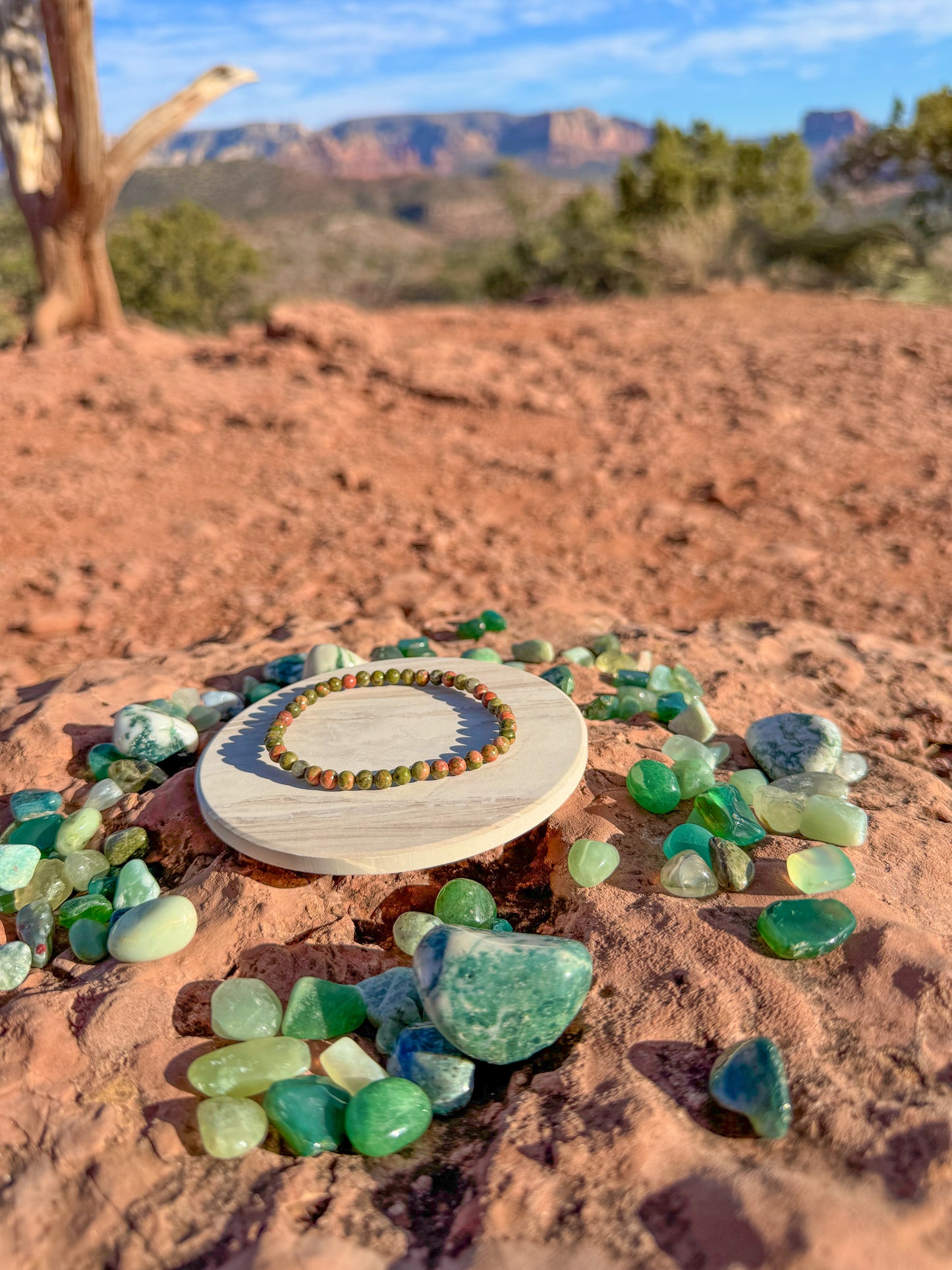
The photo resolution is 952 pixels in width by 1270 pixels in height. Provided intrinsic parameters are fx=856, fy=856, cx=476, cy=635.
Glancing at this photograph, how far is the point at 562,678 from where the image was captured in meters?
2.37

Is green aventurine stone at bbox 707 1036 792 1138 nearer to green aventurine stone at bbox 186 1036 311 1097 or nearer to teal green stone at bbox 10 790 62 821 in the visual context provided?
green aventurine stone at bbox 186 1036 311 1097

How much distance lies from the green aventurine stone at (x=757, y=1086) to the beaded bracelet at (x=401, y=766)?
795 millimetres

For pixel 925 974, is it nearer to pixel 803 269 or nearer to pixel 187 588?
pixel 187 588

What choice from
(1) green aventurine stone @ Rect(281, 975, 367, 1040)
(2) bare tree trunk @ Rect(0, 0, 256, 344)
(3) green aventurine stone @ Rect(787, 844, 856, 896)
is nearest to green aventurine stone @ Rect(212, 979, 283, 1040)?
(1) green aventurine stone @ Rect(281, 975, 367, 1040)

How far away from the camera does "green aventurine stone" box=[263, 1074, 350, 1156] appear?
1.29 metres

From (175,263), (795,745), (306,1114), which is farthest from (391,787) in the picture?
(175,263)

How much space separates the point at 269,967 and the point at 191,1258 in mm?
546

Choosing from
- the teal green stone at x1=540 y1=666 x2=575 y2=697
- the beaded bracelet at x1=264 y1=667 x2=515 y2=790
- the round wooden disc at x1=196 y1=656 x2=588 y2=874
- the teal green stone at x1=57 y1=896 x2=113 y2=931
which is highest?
the beaded bracelet at x1=264 y1=667 x2=515 y2=790

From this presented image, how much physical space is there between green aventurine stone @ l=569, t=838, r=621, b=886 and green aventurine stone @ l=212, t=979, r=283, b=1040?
24.3 inches

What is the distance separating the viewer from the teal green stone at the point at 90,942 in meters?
1.67

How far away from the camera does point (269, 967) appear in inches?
64.4

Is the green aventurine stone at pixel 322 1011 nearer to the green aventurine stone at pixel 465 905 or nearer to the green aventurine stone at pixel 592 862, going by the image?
the green aventurine stone at pixel 465 905

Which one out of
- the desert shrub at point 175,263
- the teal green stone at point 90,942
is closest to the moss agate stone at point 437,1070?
the teal green stone at point 90,942

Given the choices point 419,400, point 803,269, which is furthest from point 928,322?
point 803,269
